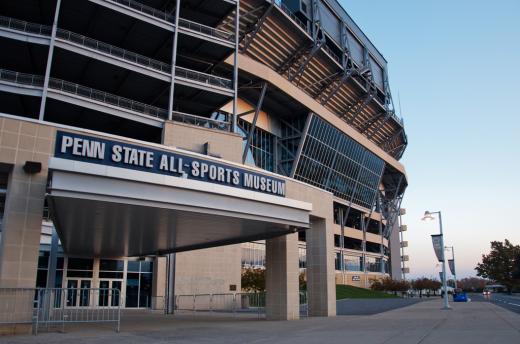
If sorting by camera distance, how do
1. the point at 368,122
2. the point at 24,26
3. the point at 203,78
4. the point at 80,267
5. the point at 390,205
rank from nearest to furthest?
the point at 24,26 → the point at 80,267 → the point at 203,78 → the point at 368,122 → the point at 390,205

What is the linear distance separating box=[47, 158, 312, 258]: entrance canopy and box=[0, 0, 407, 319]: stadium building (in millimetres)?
65

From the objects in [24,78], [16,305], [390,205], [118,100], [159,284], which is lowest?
[16,305]

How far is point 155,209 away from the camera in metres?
17.0

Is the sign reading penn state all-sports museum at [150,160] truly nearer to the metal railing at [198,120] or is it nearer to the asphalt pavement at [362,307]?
the asphalt pavement at [362,307]

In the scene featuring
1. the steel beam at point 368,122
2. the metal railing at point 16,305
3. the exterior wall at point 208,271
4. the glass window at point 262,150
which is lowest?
the metal railing at point 16,305

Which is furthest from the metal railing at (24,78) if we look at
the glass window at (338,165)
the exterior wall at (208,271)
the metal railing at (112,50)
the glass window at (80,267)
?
the glass window at (338,165)

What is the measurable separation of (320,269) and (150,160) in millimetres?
13103

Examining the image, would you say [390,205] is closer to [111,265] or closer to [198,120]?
[198,120]

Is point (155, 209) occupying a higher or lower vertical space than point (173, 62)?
lower

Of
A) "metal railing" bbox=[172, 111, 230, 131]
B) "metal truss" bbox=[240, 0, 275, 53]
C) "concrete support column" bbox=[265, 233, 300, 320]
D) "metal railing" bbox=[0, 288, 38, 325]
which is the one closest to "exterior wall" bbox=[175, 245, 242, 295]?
"metal railing" bbox=[172, 111, 230, 131]

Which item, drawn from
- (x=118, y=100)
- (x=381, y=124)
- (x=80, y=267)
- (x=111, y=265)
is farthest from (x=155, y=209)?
(x=381, y=124)

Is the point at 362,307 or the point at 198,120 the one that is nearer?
the point at 198,120

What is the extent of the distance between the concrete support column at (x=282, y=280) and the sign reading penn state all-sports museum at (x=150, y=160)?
4.85 meters

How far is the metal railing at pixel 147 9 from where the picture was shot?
33428 millimetres
